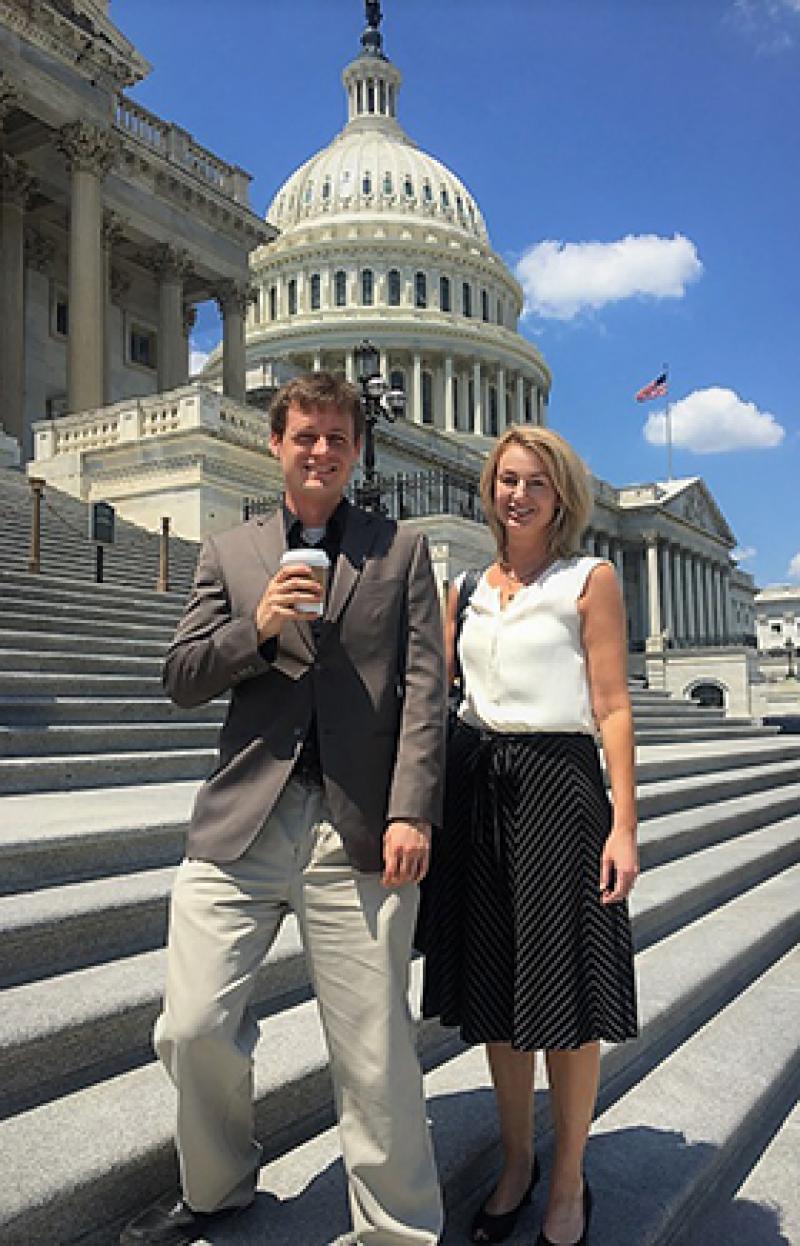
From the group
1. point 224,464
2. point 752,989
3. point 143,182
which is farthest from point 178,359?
point 752,989

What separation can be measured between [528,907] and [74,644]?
22.6ft

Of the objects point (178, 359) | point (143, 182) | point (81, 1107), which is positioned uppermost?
point (143, 182)

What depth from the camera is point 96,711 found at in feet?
23.7

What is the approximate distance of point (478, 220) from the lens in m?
84.9

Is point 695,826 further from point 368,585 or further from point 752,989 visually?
point 368,585

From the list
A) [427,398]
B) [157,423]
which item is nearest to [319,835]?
[157,423]

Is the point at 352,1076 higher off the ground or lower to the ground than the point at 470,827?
lower

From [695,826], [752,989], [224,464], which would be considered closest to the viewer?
[752,989]

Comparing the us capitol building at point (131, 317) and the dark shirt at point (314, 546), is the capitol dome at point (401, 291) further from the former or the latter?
the dark shirt at point (314, 546)

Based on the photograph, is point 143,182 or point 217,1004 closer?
point 217,1004

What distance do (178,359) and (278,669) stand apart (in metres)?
A: 31.9

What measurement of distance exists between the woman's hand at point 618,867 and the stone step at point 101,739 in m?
3.94

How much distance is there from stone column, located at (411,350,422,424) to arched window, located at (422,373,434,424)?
551mm

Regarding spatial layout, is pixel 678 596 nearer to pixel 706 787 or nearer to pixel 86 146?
pixel 86 146
